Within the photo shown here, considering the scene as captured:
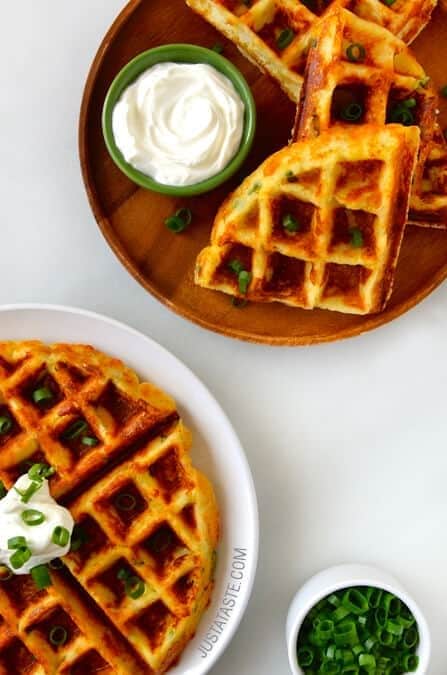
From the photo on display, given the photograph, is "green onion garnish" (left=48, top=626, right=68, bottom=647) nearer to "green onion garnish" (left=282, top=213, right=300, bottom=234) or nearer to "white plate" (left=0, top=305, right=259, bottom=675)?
"white plate" (left=0, top=305, right=259, bottom=675)

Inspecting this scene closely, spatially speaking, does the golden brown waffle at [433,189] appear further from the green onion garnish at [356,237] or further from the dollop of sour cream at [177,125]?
the dollop of sour cream at [177,125]

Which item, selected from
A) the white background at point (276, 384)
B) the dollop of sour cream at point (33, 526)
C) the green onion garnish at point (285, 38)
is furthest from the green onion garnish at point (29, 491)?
the green onion garnish at point (285, 38)

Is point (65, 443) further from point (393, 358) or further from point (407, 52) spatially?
point (407, 52)

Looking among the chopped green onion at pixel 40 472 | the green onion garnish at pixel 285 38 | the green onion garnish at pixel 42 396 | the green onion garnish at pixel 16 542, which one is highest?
the green onion garnish at pixel 285 38

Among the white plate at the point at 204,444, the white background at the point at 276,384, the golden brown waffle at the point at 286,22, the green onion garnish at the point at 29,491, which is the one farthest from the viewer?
the white background at the point at 276,384

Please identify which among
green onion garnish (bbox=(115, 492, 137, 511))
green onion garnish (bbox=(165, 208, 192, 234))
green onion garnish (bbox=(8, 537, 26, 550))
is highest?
green onion garnish (bbox=(165, 208, 192, 234))

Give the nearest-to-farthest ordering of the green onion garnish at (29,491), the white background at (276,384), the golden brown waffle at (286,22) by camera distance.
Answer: the green onion garnish at (29,491)
the golden brown waffle at (286,22)
the white background at (276,384)

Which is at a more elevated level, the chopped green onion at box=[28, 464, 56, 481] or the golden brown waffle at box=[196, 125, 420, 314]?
the golden brown waffle at box=[196, 125, 420, 314]

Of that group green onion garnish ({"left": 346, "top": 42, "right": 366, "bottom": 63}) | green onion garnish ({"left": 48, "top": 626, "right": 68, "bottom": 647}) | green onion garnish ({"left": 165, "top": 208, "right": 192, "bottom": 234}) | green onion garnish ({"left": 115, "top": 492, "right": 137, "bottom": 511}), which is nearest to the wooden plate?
green onion garnish ({"left": 165, "top": 208, "right": 192, "bottom": 234})

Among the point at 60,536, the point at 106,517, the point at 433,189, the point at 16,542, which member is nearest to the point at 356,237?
the point at 433,189
